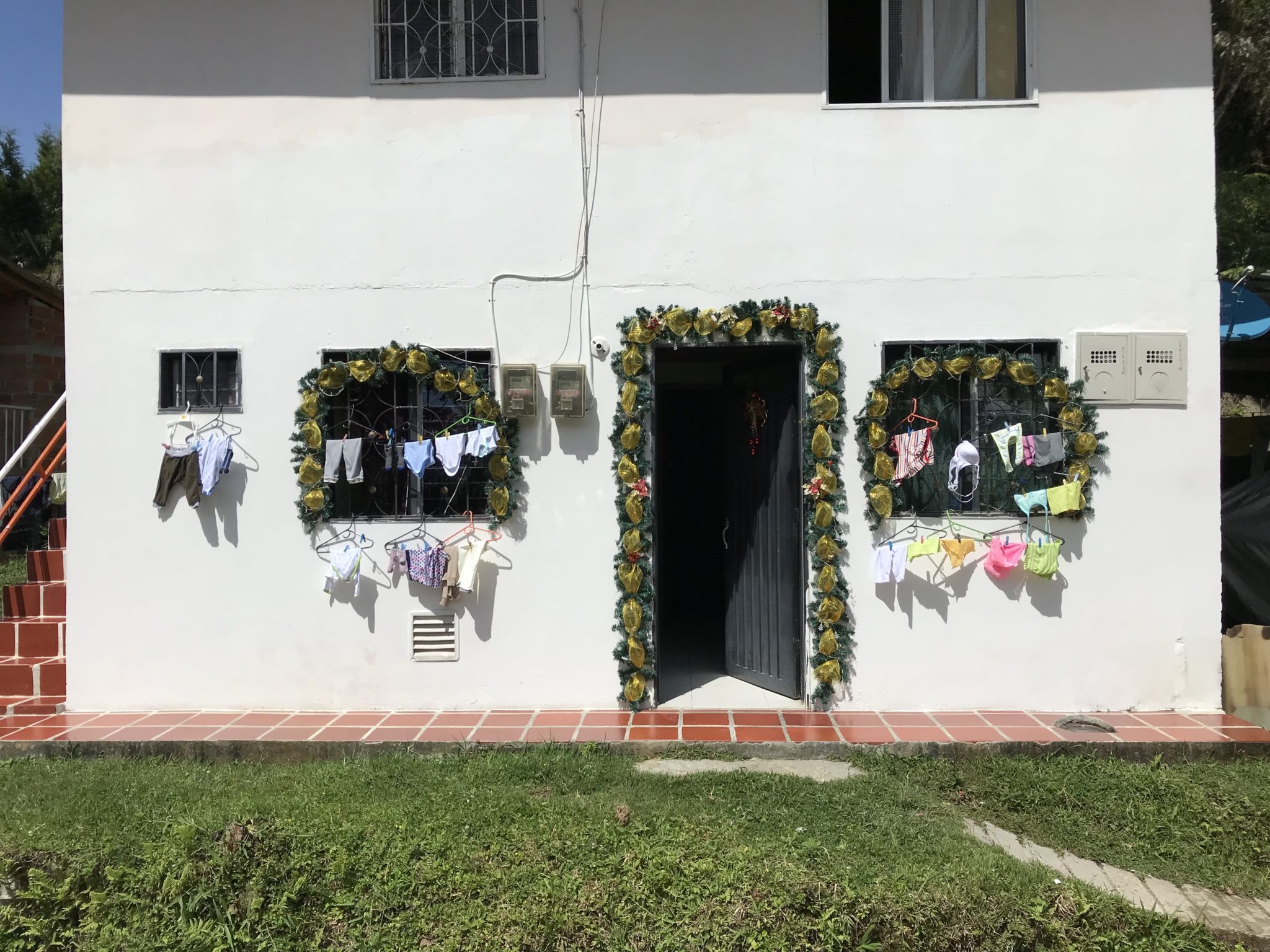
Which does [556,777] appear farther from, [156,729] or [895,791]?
[156,729]

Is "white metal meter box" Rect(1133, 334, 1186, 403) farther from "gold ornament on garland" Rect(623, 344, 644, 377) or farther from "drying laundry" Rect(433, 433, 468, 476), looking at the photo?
"drying laundry" Rect(433, 433, 468, 476)

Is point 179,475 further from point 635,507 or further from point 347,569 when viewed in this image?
point 635,507

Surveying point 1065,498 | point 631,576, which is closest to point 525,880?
point 631,576

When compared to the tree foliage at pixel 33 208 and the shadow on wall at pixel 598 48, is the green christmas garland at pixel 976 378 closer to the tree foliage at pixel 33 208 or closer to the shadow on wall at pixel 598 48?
the shadow on wall at pixel 598 48

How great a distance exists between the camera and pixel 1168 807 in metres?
4.39

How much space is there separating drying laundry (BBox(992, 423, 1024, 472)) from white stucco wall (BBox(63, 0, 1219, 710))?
0.59 m

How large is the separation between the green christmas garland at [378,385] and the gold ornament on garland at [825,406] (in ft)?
6.62

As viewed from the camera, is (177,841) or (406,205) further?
(406,205)

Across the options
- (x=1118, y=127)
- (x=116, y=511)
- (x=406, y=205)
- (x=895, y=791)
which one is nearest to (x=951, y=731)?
(x=895, y=791)

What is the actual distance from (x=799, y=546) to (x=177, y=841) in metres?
4.00

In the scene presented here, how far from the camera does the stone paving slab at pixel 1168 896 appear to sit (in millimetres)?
3426

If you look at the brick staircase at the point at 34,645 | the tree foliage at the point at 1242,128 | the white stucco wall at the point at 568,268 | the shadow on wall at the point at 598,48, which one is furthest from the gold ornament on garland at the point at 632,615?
the tree foliage at the point at 1242,128

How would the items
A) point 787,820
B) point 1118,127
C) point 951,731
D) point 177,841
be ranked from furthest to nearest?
1. point 1118,127
2. point 951,731
3. point 787,820
4. point 177,841

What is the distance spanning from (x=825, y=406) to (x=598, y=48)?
9.51 ft
